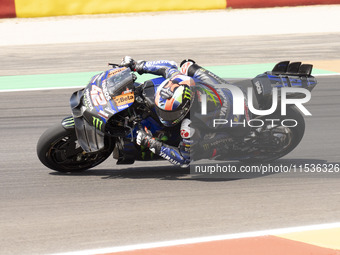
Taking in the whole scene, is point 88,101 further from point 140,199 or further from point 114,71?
point 140,199

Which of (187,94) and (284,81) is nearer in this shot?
(187,94)

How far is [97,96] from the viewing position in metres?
6.42

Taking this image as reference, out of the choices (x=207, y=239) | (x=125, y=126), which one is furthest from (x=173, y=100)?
(x=207, y=239)

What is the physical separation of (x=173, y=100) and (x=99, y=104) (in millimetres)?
722

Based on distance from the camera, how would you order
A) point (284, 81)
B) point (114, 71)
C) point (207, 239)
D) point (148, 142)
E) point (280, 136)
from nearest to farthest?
point (207, 239), point (148, 142), point (114, 71), point (284, 81), point (280, 136)

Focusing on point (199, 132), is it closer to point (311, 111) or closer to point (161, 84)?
point (161, 84)

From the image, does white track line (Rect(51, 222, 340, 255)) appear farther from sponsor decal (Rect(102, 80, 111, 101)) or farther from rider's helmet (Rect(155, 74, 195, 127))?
sponsor decal (Rect(102, 80, 111, 101))

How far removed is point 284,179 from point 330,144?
1.46m

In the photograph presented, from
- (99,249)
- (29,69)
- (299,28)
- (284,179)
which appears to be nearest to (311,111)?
Answer: (284,179)

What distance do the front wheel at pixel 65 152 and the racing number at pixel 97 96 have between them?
38 centimetres

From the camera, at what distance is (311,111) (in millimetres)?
9445

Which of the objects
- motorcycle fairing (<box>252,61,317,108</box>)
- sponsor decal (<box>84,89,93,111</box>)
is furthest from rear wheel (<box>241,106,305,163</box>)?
sponsor decal (<box>84,89,93,111</box>)

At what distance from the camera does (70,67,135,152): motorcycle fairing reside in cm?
635

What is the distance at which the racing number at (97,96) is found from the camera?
251 inches
